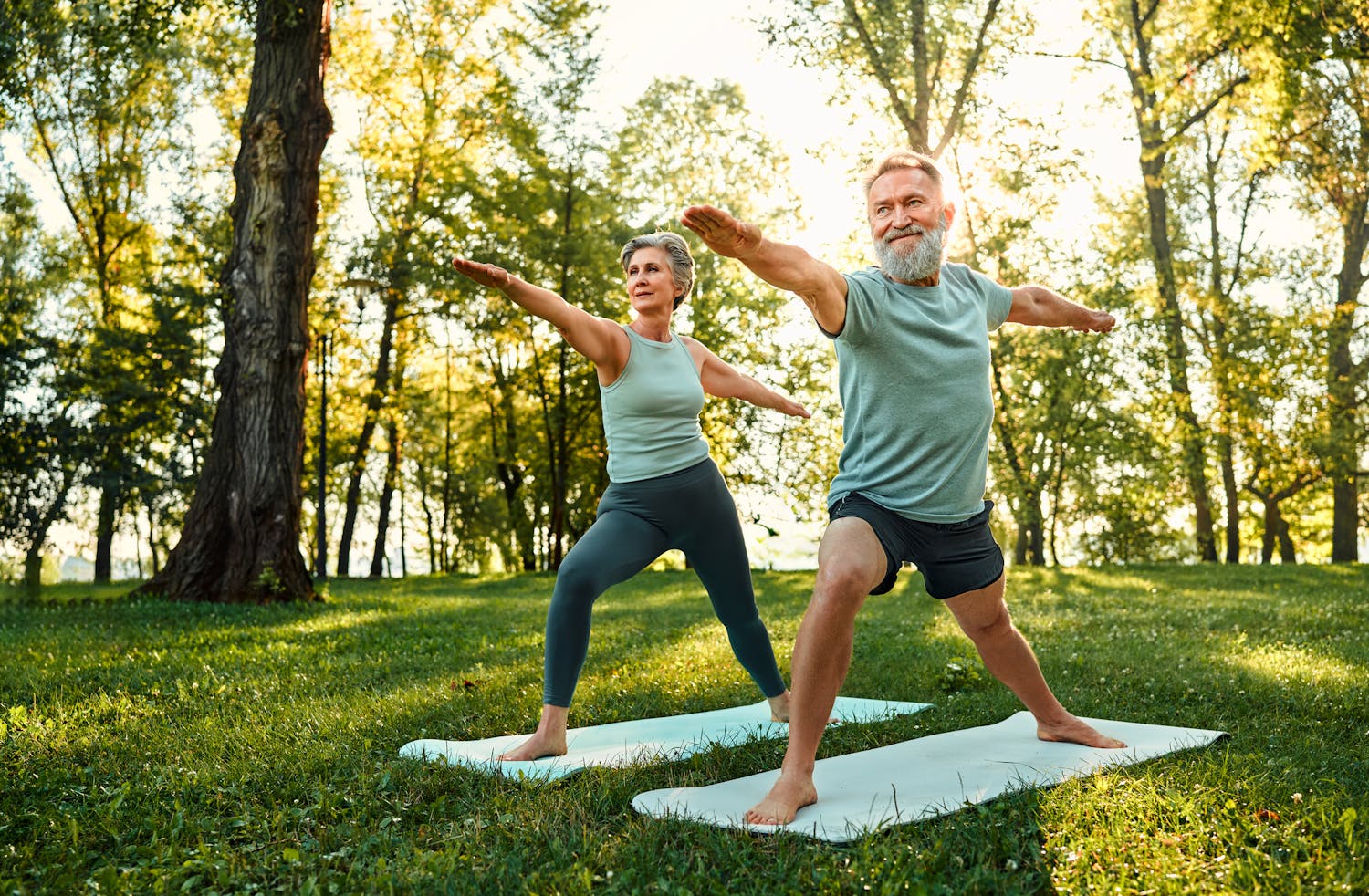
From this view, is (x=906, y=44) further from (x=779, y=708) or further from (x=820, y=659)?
(x=820, y=659)

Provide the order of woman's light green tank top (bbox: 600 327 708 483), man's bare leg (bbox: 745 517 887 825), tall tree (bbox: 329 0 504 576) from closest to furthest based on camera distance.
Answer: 1. man's bare leg (bbox: 745 517 887 825)
2. woman's light green tank top (bbox: 600 327 708 483)
3. tall tree (bbox: 329 0 504 576)

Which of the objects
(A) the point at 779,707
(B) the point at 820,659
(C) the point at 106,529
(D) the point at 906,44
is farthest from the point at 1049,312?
(C) the point at 106,529

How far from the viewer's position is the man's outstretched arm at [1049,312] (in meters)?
4.25

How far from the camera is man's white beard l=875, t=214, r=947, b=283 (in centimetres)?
362

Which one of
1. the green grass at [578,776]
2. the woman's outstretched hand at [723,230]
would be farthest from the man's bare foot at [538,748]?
the woman's outstretched hand at [723,230]

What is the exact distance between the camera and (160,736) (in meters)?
4.39

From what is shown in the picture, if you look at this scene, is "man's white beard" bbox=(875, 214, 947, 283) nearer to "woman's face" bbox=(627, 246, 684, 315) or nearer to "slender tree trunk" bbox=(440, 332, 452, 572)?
"woman's face" bbox=(627, 246, 684, 315)

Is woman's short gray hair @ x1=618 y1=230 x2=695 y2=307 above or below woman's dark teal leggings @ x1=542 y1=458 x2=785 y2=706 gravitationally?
above

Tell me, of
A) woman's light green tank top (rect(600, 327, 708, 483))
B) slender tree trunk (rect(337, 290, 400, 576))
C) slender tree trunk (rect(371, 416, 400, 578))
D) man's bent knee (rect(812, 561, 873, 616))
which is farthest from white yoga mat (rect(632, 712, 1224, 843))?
slender tree trunk (rect(337, 290, 400, 576))

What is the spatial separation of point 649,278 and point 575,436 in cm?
2030

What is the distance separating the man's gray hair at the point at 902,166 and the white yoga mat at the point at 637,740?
2.31 metres

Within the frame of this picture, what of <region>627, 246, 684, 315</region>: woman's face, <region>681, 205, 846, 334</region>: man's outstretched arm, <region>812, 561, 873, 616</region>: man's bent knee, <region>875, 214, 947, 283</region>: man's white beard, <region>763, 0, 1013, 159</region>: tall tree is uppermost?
<region>763, 0, 1013, 159</region>: tall tree

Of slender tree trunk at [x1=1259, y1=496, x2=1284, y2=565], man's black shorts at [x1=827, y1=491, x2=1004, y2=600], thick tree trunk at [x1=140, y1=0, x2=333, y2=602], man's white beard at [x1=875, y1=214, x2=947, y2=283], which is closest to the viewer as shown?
man's black shorts at [x1=827, y1=491, x2=1004, y2=600]

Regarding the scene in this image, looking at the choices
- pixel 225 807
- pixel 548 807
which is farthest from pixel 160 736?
pixel 548 807
